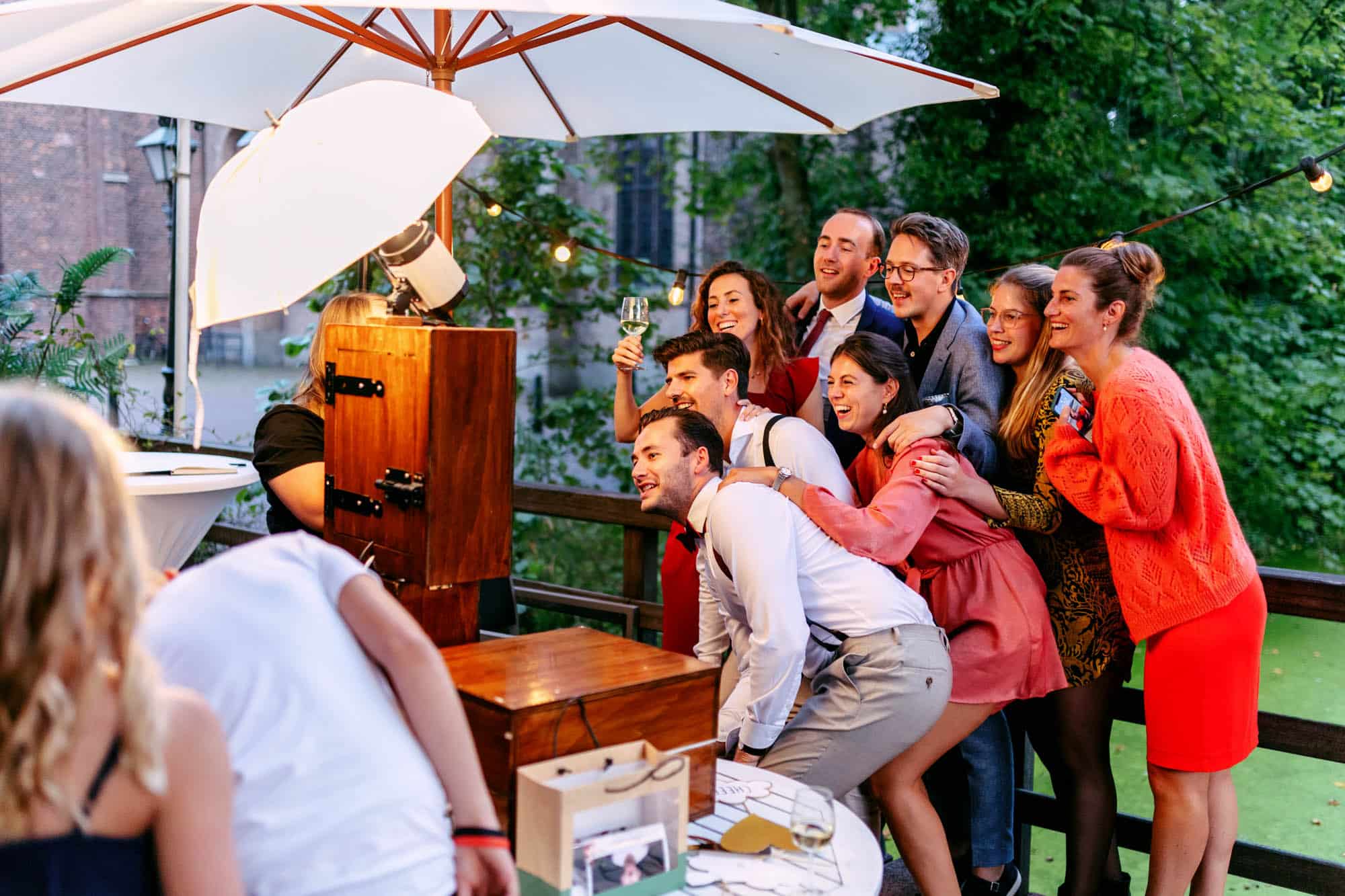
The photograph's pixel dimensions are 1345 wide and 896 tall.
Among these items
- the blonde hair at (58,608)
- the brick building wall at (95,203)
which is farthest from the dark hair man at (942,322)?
the brick building wall at (95,203)

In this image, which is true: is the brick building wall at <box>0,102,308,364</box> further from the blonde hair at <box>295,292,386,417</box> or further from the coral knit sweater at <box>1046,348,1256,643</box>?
the coral knit sweater at <box>1046,348,1256,643</box>

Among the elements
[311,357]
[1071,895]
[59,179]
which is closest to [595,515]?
[311,357]

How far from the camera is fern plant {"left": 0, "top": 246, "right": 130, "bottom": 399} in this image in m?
7.15

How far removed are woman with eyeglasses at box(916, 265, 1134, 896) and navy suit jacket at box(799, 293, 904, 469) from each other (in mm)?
600

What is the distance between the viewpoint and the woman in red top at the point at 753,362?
3.40 metres

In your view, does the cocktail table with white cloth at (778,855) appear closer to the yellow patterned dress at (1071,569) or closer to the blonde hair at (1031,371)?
the yellow patterned dress at (1071,569)

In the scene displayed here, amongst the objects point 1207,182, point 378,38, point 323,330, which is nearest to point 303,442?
point 323,330

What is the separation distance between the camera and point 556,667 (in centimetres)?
212

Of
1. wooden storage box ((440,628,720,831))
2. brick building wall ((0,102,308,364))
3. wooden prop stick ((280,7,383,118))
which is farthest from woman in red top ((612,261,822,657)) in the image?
brick building wall ((0,102,308,364))

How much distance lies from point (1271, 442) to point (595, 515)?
24.1ft

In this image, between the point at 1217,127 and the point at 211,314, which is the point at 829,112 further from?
the point at 1217,127

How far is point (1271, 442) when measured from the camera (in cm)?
949

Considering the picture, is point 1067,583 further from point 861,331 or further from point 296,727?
point 296,727

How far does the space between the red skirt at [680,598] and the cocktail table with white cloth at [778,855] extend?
103 centimetres
